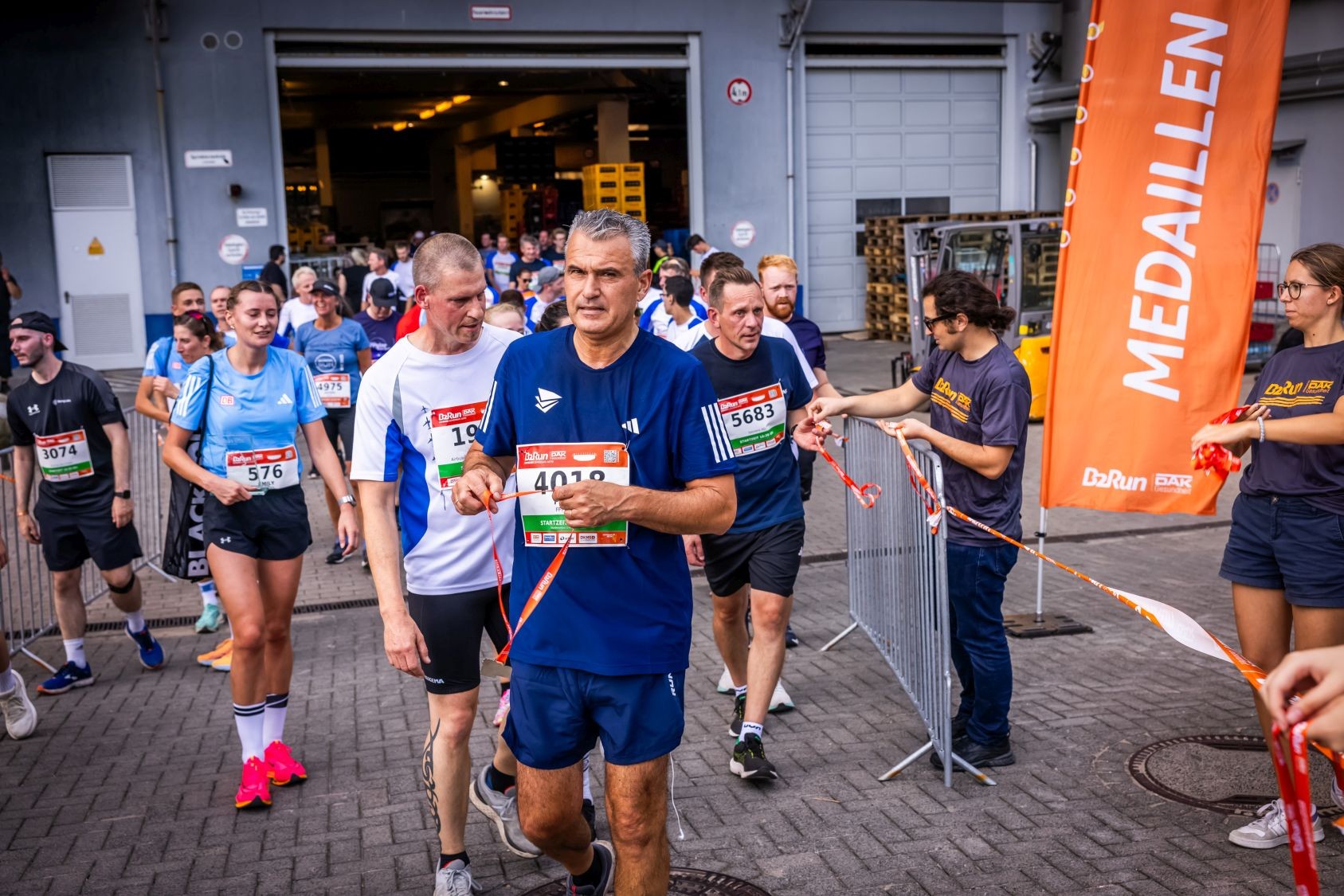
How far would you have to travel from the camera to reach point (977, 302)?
506cm

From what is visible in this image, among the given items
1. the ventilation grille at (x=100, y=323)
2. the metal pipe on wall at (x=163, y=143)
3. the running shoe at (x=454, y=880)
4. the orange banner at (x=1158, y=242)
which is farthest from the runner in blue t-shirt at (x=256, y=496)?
the ventilation grille at (x=100, y=323)

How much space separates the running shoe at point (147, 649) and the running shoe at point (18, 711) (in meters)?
0.90

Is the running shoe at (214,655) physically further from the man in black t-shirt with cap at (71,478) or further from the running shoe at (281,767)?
the running shoe at (281,767)

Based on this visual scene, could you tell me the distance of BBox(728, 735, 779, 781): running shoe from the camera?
5.07 m

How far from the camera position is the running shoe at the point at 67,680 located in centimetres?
669

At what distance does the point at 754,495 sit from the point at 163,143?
17.3 m

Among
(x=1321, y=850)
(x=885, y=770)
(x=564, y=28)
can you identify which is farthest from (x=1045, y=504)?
(x=564, y=28)

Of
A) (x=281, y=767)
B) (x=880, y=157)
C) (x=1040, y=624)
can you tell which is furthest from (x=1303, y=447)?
(x=880, y=157)

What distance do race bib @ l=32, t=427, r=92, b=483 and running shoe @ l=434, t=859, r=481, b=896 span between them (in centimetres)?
355

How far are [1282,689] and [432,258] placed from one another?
9.47 feet

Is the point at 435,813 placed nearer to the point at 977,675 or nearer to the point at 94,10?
the point at 977,675

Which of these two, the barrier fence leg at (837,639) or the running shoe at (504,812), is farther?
the barrier fence leg at (837,639)

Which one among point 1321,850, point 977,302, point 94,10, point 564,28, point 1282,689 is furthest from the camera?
point 564,28

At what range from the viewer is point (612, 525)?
131 inches
